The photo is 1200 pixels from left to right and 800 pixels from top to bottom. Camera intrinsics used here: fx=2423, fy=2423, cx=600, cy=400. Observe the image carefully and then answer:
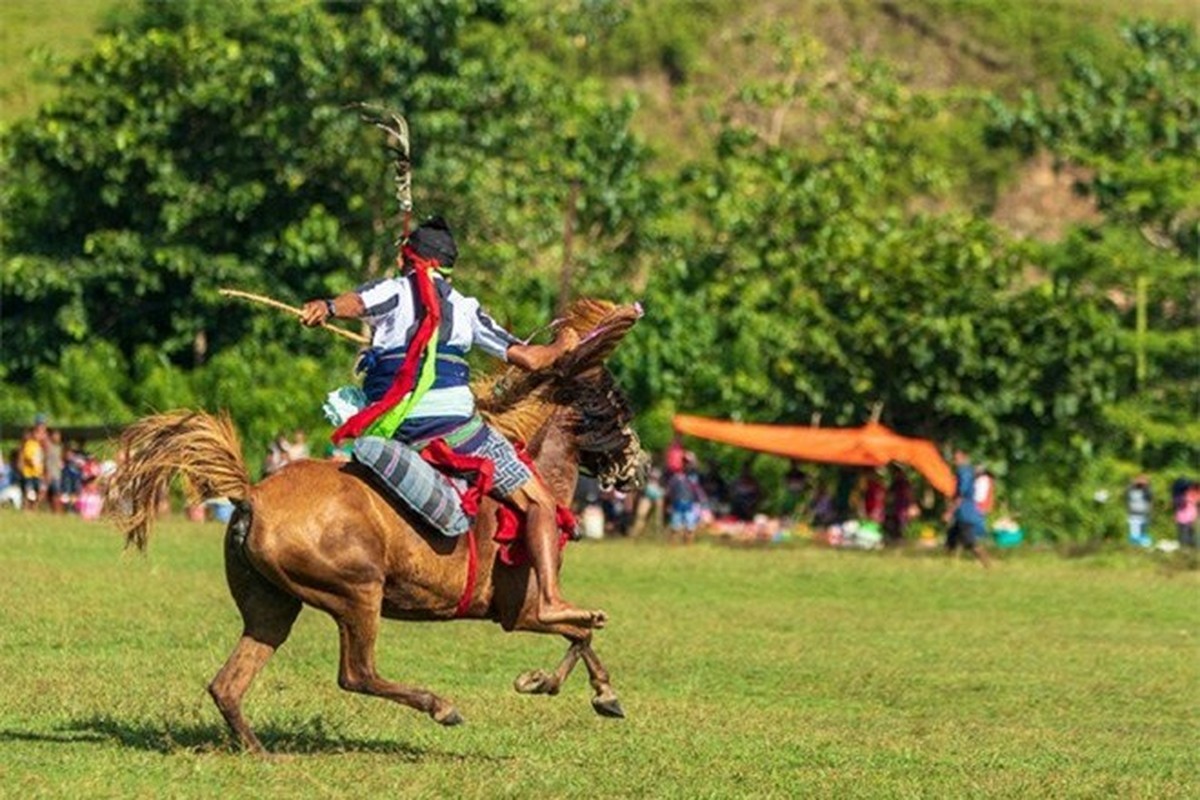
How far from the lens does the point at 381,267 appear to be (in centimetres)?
4309

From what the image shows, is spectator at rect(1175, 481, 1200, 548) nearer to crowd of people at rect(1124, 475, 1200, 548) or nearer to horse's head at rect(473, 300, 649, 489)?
crowd of people at rect(1124, 475, 1200, 548)

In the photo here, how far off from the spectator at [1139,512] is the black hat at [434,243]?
2717 centimetres

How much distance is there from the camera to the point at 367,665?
36.2ft

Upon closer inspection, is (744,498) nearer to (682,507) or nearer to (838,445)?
(838,445)

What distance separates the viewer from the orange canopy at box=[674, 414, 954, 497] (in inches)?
1468

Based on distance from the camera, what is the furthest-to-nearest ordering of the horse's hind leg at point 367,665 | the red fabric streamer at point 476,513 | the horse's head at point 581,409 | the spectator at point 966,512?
the spectator at point 966,512
the horse's head at point 581,409
the red fabric streamer at point 476,513
the horse's hind leg at point 367,665

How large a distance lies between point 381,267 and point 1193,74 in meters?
17.4

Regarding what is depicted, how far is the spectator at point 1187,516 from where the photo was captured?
3666 centimetres

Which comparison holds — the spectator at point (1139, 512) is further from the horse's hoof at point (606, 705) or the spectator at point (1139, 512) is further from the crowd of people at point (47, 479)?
the horse's hoof at point (606, 705)

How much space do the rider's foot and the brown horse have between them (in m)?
0.12

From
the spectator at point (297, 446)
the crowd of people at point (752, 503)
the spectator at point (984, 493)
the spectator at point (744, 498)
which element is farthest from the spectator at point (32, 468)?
the spectator at point (984, 493)

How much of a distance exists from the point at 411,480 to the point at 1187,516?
27543 mm

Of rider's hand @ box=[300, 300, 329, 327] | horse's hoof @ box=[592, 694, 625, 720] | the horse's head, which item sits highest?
rider's hand @ box=[300, 300, 329, 327]

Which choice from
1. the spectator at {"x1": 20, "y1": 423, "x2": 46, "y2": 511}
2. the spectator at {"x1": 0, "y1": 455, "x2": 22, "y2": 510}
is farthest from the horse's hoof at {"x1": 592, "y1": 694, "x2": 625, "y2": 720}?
the spectator at {"x1": 0, "y1": 455, "x2": 22, "y2": 510}
